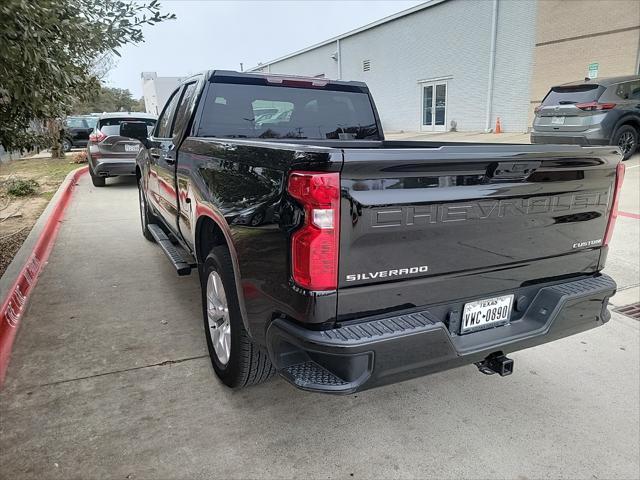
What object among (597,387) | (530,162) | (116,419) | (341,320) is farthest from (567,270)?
(116,419)

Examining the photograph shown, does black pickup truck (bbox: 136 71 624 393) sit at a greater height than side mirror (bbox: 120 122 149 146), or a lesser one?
lesser

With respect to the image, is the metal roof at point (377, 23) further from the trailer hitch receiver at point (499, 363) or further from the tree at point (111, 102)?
the trailer hitch receiver at point (499, 363)

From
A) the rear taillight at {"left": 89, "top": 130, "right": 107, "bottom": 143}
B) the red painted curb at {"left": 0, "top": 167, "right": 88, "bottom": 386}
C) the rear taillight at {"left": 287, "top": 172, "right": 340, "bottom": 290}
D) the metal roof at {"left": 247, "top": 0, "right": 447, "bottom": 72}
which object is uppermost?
the metal roof at {"left": 247, "top": 0, "right": 447, "bottom": 72}

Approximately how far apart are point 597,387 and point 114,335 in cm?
347

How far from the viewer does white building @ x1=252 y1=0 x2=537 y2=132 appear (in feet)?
60.1

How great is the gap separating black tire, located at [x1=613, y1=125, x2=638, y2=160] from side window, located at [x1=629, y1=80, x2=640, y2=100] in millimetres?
613

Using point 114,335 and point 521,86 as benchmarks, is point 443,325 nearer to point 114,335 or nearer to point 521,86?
point 114,335

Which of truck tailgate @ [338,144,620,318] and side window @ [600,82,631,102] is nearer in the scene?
truck tailgate @ [338,144,620,318]

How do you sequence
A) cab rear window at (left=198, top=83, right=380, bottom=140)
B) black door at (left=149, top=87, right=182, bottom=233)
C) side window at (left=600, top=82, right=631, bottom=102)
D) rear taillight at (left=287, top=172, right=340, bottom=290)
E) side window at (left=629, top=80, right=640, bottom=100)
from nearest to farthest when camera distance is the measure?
rear taillight at (left=287, top=172, right=340, bottom=290), cab rear window at (left=198, top=83, right=380, bottom=140), black door at (left=149, top=87, right=182, bottom=233), side window at (left=600, top=82, right=631, bottom=102), side window at (left=629, top=80, right=640, bottom=100)

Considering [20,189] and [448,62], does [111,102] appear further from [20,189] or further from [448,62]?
[20,189]

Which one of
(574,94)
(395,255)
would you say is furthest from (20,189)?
(574,94)

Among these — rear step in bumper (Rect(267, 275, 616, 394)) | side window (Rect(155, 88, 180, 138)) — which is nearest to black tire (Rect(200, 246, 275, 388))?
rear step in bumper (Rect(267, 275, 616, 394))

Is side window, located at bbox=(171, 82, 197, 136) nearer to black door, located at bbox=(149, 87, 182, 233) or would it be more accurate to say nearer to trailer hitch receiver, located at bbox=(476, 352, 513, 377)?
black door, located at bbox=(149, 87, 182, 233)

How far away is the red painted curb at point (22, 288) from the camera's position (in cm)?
355
